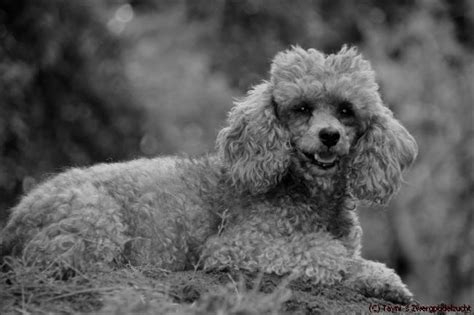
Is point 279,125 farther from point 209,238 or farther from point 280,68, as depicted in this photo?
point 209,238

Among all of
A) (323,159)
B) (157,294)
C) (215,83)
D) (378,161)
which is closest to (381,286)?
(323,159)

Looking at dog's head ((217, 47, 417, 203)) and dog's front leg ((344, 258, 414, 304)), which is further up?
dog's head ((217, 47, 417, 203))

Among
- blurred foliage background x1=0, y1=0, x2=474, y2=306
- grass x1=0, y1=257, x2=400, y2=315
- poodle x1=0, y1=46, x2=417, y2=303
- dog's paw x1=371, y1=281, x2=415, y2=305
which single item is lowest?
grass x1=0, y1=257, x2=400, y2=315

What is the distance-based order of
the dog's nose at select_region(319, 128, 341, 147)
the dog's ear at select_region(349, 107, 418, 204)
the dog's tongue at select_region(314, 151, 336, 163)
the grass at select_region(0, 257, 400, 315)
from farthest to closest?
1. the dog's ear at select_region(349, 107, 418, 204)
2. the dog's tongue at select_region(314, 151, 336, 163)
3. the dog's nose at select_region(319, 128, 341, 147)
4. the grass at select_region(0, 257, 400, 315)

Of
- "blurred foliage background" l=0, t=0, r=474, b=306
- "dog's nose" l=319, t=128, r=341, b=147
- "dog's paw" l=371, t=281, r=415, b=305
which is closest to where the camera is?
"dog's paw" l=371, t=281, r=415, b=305

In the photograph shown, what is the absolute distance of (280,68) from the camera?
6.38 metres

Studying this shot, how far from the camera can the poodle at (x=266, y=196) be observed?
5953 millimetres

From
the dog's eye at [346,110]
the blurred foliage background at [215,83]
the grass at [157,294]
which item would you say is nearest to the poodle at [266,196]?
the dog's eye at [346,110]

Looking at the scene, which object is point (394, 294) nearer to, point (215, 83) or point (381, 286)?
point (381, 286)

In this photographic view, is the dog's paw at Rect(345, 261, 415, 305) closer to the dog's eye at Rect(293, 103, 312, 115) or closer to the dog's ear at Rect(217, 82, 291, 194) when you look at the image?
the dog's ear at Rect(217, 82, 291, 194)

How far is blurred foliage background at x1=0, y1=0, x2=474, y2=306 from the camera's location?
1113 centimetres

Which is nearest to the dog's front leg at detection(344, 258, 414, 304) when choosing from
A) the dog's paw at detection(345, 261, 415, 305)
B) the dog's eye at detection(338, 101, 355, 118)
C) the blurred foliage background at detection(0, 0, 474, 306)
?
the dog's paw at detection(345, 261, 415, 305)

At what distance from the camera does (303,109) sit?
247 inches

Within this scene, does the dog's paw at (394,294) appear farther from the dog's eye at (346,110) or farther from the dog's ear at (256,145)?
the dog's eye at (346,110)
